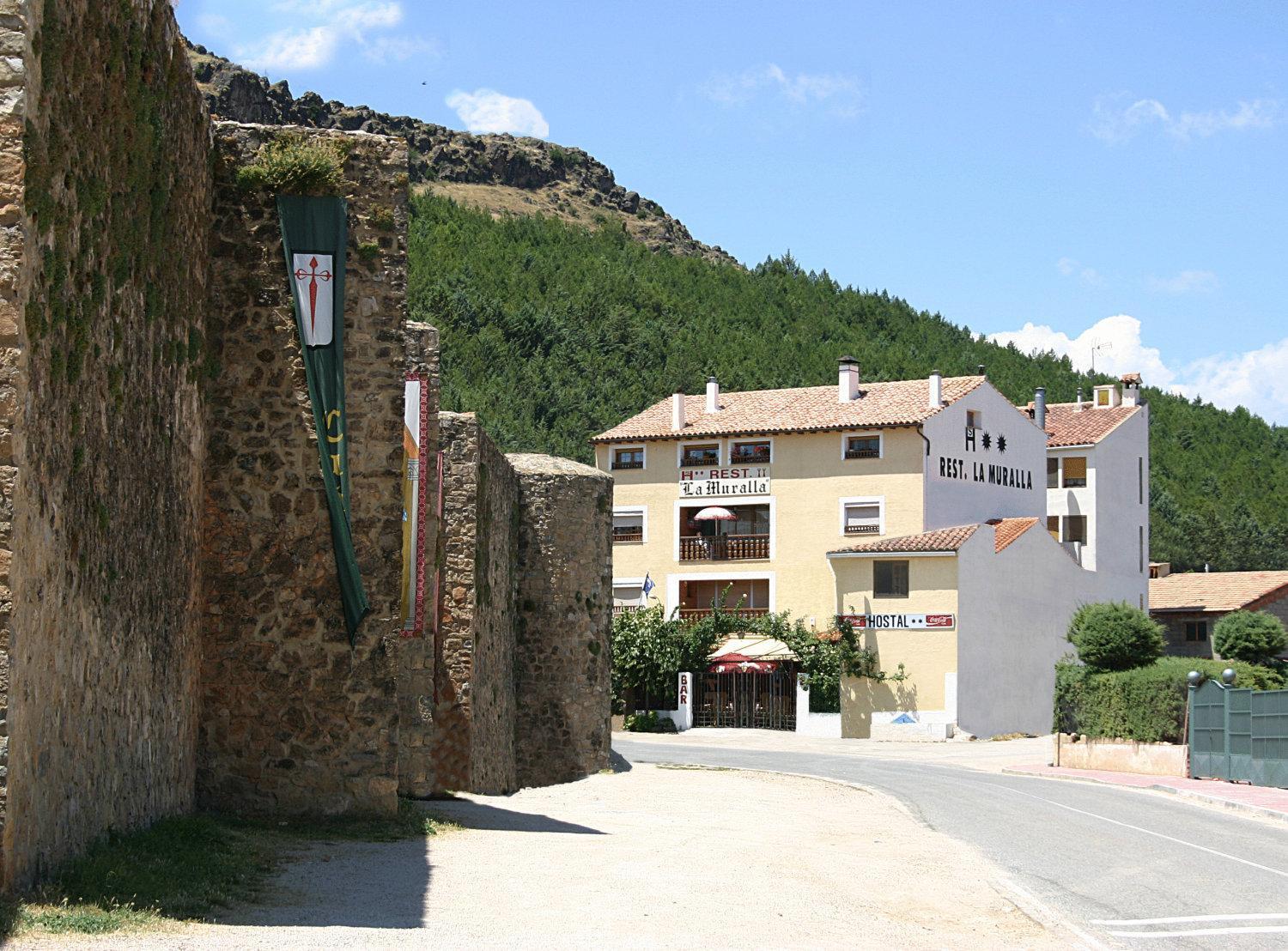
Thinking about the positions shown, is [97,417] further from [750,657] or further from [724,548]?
[724,548]

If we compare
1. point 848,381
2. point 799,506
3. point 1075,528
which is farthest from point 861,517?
point 1075,528

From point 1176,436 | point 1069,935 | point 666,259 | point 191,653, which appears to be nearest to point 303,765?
point 191,653

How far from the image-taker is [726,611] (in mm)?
54688

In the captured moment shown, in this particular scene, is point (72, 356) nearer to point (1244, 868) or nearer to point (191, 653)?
point (191, 653)

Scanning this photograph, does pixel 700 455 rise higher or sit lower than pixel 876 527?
higher

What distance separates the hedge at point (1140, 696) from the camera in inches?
1225

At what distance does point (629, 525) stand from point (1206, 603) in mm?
24535

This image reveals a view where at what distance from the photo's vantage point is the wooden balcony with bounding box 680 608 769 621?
5502 cm

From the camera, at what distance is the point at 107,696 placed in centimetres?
971

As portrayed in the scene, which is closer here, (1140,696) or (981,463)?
(1140,696)

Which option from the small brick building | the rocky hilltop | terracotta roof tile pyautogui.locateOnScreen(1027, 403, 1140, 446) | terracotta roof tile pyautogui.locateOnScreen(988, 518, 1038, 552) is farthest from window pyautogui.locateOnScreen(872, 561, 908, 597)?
the rocky hilltop

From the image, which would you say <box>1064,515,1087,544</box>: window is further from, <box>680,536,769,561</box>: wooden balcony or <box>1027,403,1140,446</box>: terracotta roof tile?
<box>680,536,769,561</box>: wooden balcony

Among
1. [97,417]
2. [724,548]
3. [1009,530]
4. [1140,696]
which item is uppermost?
[1009,530]

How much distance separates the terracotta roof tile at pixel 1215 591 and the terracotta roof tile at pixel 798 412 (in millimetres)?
14932
